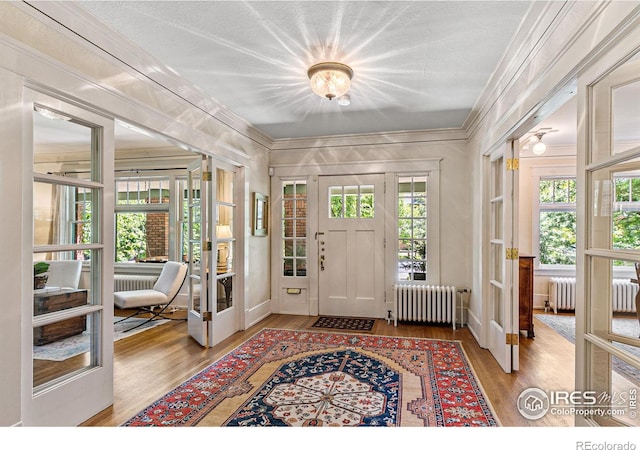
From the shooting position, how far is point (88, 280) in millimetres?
2494

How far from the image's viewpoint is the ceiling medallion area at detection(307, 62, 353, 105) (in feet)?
9.32

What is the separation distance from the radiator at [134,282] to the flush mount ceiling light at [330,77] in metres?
4.35

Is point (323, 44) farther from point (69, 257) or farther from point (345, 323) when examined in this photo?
point (345, 323)

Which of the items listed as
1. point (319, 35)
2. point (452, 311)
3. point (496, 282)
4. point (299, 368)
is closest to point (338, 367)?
point (299, 368)

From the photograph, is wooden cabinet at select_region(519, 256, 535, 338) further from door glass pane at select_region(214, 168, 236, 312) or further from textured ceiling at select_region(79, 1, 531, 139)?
door glass pane at select_region(214, 168, 236, 312)

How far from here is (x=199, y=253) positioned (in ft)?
13.2

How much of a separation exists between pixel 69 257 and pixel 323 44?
2224 millimetres

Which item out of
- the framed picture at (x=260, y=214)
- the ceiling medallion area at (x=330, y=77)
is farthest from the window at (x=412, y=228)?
the ceiling medallion area at (x=330, y=77)

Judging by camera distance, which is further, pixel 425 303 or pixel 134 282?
pixel 134 282

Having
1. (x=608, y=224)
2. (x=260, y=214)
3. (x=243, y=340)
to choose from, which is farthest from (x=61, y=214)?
(x=608, y=224)

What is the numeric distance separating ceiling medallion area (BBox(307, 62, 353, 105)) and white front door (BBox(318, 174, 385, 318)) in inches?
89.2

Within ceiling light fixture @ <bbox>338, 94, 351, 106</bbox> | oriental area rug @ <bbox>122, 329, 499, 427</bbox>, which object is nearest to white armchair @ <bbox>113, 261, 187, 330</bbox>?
oriental area rug @ <bbox>122, 329, 499, 427</bbox>

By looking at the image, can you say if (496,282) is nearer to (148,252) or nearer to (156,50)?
(156,50)

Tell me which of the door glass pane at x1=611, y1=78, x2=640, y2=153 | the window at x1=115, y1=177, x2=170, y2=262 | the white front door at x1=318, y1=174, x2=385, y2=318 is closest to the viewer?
the door glass pane at x1=611, y1=78, x2=640, y2=153
